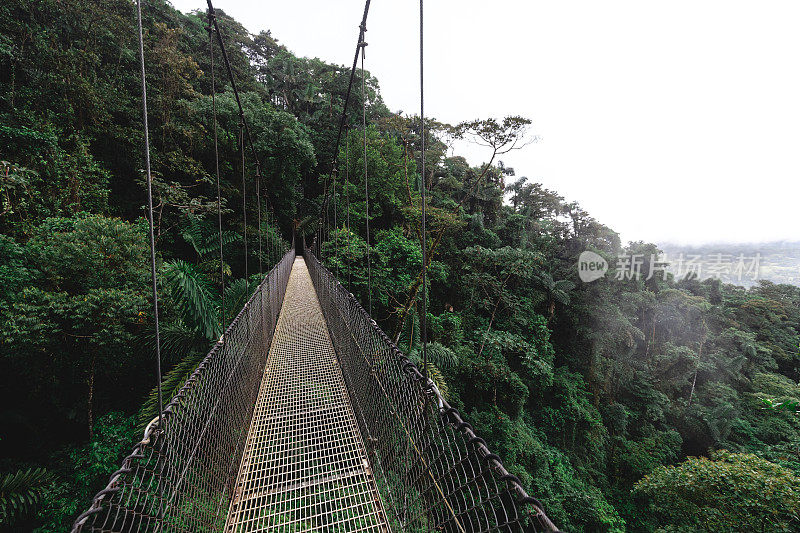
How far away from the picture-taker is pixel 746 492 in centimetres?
411

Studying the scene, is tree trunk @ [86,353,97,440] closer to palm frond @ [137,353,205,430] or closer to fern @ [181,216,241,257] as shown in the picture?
palm frond @ [137,353,205,430]

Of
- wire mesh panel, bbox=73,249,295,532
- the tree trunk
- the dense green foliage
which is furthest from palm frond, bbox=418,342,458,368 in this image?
the tree trunk

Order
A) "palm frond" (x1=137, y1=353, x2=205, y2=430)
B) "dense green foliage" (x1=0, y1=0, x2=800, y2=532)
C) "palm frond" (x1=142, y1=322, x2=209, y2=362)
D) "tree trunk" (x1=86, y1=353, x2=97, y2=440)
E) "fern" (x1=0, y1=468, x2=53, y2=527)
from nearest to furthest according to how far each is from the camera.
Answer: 1. "palm frond" (x1=137, y1=353, x2=205, y2=430)
2. "fern" (x1=0, y1=468, x2=53, y2=527)
3. "palm frond" (x1=142, y1=322, x2=209, y2=362)
4. "dense green foliage" (x1=0, y1=0, x2=800, y2=532)
5. "tree trunk" (x1=86, y1=353, x2=97, y2=440)

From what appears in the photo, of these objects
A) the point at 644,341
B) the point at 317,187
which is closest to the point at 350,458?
the point at 644,341

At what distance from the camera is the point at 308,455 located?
154 cm

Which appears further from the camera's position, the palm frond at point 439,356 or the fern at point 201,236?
the fern at point 201,236

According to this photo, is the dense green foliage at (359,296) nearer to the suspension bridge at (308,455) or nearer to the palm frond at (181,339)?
the palm frond at (181,339)

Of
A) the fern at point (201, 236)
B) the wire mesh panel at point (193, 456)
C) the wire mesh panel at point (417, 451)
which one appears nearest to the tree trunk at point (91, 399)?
the fern at point (201, 236)

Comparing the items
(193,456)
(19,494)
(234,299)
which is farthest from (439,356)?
(19,494)

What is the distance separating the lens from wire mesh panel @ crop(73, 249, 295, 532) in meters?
0.73

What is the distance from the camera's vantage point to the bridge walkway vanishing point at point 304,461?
122 cm

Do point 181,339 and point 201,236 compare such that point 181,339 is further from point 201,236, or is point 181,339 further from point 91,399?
point 201,236

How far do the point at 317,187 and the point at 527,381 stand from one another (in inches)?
463

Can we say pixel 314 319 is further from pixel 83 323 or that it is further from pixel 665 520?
pixel 665 520
